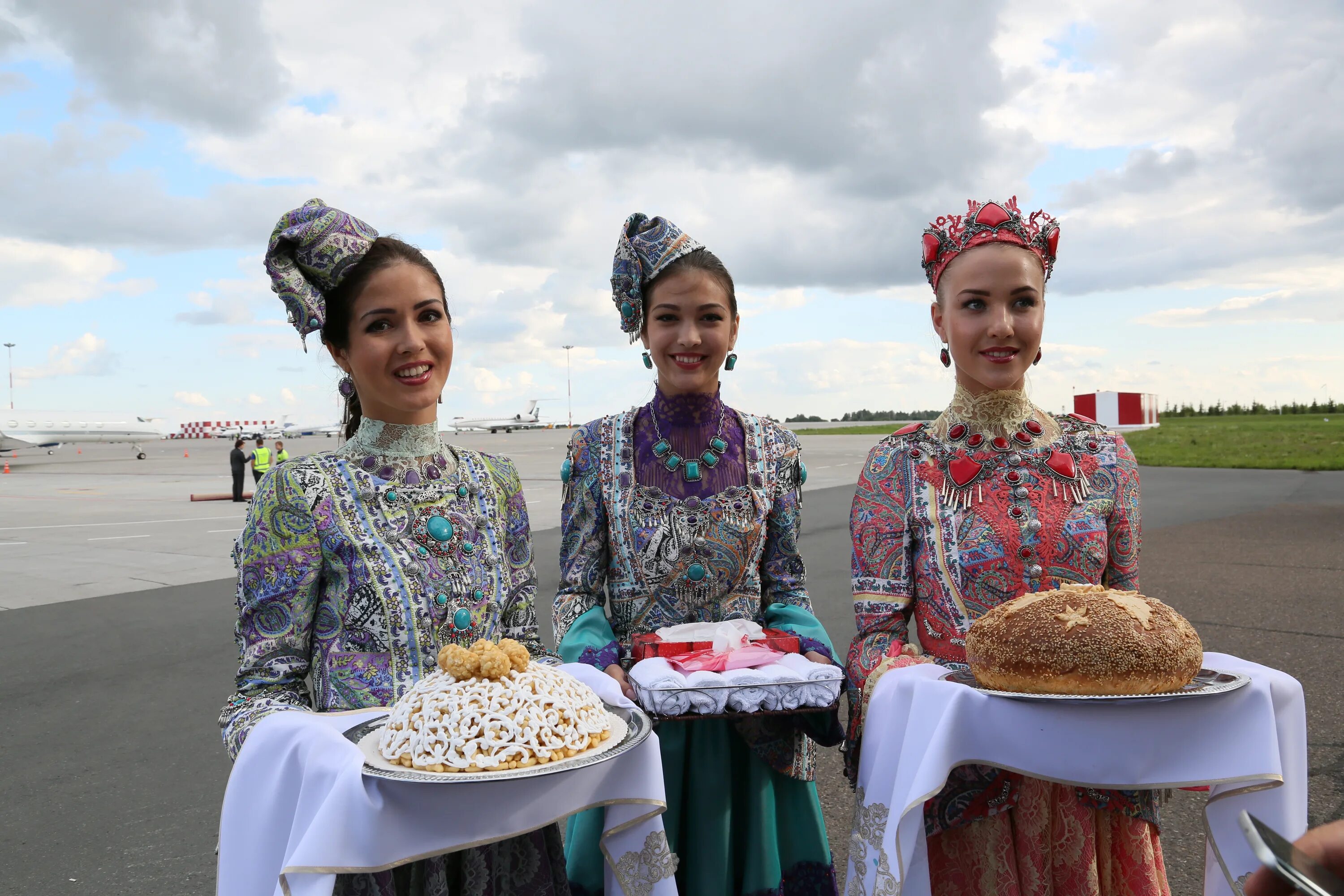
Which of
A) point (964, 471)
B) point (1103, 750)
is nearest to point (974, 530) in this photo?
point (964, 471)

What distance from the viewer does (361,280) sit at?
2199 millimetres

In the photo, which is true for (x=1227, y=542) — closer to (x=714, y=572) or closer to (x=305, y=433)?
(x=714, y=572)

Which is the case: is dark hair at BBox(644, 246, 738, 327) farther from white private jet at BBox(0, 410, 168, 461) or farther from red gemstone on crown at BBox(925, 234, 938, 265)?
white private jet at BBox(0, 410, 168, 461)

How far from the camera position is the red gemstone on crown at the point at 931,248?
248 cm

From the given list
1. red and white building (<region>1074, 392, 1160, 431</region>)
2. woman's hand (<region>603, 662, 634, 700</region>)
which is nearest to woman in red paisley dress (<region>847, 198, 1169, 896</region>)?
woman's hand (<region>603, 662, 634, 700</region>)

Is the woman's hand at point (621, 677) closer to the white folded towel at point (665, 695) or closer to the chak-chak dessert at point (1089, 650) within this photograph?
the white folded towel at point (665, 695)

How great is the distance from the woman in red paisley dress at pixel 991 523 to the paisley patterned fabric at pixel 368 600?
885 millimetres

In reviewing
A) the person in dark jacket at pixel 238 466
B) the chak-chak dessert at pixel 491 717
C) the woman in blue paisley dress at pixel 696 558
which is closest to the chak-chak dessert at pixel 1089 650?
the woman in blue paisley dress at pixel 696 558

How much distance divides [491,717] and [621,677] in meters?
0.72

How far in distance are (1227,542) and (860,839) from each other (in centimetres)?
1249

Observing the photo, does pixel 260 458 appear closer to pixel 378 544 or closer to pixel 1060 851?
pixel 378 544

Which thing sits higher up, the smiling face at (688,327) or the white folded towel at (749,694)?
the smiling face at (688,327)

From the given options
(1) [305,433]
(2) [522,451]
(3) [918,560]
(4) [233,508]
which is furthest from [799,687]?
(1) [305,433]

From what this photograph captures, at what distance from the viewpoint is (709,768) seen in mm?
2480
